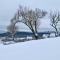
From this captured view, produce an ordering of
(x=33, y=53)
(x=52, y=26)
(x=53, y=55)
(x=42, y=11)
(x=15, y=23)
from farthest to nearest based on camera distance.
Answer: (x=52, y=26), (x=42, y=11), (x=15, y=23), (x=33, y=53), (x=53, y=55)

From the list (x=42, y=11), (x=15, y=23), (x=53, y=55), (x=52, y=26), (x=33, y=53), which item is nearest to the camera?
(x=53, y=55)

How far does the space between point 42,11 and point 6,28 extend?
718cm

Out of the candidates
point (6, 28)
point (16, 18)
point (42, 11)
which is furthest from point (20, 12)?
point (6, 28)

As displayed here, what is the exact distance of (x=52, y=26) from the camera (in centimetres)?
3111

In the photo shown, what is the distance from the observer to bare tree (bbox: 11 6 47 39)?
2592cm

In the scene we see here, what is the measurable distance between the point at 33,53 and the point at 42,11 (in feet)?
78.9

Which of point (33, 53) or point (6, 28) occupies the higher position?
point (33, 53)

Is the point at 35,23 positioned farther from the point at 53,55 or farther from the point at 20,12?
the point at 53,55

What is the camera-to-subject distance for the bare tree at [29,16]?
25.9 metres

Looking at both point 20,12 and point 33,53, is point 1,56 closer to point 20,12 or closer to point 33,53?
point 33,53

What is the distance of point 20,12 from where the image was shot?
88.2 feet

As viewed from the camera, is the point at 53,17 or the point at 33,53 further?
the point at 53,17

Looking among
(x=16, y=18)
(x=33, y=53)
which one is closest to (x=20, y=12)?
(x=16, y=18)

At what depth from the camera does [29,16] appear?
1045 inches
